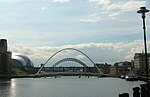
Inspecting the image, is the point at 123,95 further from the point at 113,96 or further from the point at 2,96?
the point at 2,96

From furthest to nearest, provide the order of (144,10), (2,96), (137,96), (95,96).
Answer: (2,96) → (95,96) → (144,10) → (137,96)

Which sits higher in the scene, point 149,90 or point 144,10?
point 144,10

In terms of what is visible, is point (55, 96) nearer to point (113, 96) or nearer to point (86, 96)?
point (86, 96)

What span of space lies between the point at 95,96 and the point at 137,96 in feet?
133

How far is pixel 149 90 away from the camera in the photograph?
18.7 m

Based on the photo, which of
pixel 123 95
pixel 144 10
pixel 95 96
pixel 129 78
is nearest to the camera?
pixel 123 95

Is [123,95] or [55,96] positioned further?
[55,96]

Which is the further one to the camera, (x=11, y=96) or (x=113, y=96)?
(x=11, y=96)

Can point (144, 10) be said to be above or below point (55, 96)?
above

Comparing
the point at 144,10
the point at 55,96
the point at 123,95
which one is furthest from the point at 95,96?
the point at 123,95

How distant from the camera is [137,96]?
1867cm

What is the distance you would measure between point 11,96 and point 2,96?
2543mm

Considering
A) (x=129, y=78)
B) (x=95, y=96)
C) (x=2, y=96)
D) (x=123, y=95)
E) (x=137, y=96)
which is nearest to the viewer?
(x=123, y=95)

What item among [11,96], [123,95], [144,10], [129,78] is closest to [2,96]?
[11,96]
